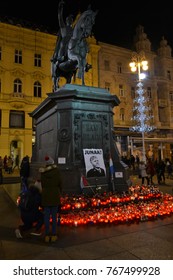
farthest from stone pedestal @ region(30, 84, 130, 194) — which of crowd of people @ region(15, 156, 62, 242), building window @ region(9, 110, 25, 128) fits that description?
building window @ region(9, 110, 25, 128)

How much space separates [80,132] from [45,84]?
23.9 m

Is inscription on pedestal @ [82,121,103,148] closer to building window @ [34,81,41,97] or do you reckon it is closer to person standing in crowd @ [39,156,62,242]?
person standing in crowd @ [39,156,62,242]

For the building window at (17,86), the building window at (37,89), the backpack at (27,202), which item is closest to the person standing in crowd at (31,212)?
the backpack at (27,202)

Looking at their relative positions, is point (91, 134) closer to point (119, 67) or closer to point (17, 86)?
point (17, 86)

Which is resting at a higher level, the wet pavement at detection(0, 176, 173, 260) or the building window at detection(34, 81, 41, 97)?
the building window at detection(34, 81, 41, 97)

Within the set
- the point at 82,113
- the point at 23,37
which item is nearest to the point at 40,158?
the point at 82,113

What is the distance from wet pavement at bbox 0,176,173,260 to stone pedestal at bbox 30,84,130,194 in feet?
7.92

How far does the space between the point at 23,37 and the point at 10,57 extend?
133 inches

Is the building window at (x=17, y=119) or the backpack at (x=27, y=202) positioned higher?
the building window at (x=17, y=119)

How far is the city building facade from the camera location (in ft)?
89.9

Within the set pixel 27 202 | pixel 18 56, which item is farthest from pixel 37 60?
pixel 27 202

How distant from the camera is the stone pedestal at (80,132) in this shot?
24.2 feet

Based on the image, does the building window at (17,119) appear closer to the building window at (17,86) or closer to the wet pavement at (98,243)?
the building window at (17,86)
